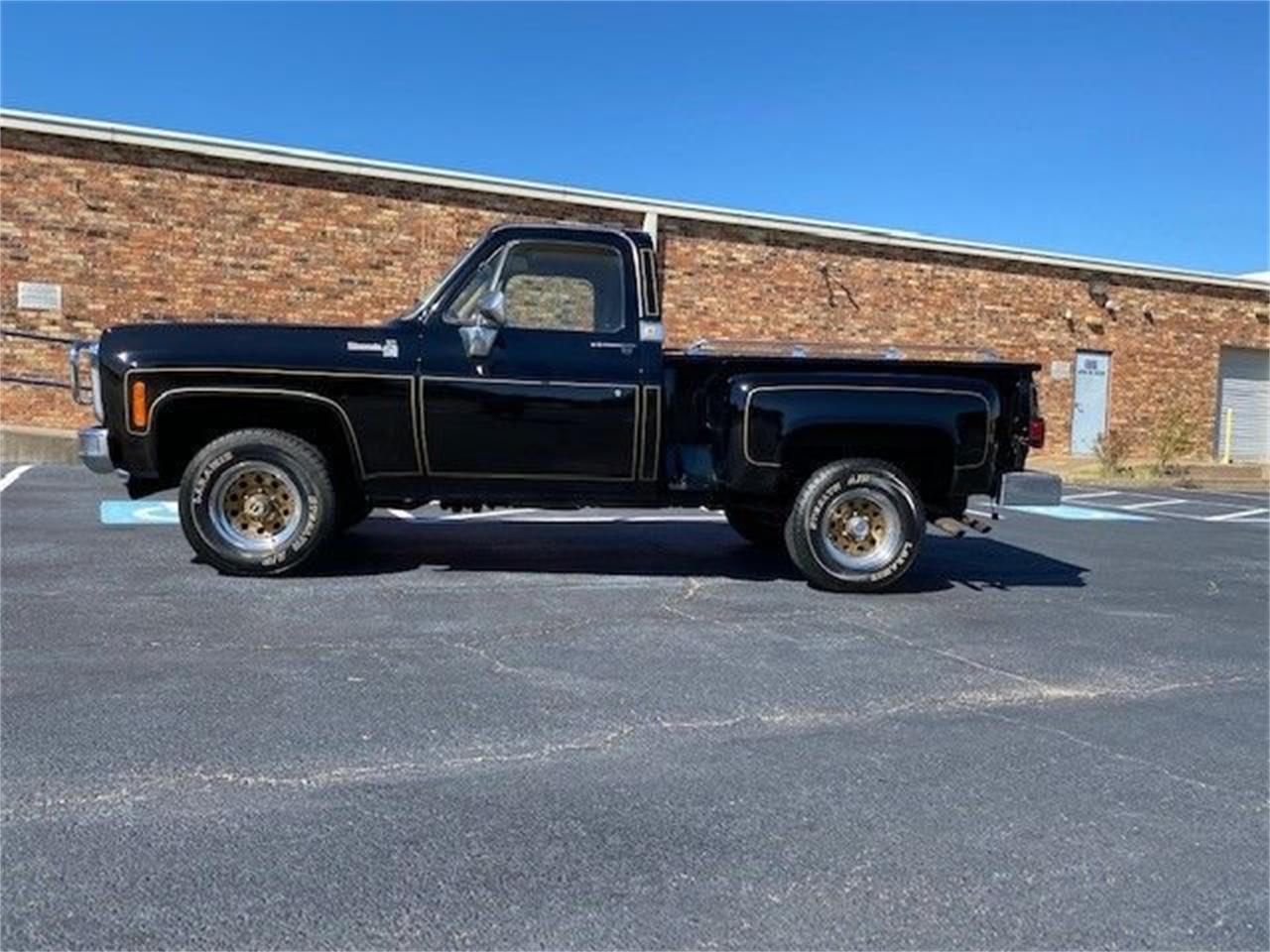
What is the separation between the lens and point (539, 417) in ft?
23.4

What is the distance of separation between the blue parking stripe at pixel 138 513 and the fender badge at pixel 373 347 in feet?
9.52

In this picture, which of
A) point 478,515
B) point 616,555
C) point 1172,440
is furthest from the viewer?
point 1172,440

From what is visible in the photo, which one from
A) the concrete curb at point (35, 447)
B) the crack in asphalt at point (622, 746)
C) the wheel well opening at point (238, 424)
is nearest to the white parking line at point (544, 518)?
the wheel well opening at point (238, 424)

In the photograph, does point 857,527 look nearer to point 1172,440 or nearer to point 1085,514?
point 1085,514

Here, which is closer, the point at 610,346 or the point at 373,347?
the point at 373,347

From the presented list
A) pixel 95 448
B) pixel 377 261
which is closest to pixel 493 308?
pixel 95 448

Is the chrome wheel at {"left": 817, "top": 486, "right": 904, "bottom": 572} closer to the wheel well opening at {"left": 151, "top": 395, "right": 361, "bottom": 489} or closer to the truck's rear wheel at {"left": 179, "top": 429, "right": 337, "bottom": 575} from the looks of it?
the wheel well opening at {"left": 151, "top": 395, "right": 361, "bottom": 489}

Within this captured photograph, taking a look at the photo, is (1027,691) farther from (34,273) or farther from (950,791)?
(34,273)

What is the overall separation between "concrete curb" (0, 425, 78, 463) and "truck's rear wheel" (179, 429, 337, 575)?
8176mm

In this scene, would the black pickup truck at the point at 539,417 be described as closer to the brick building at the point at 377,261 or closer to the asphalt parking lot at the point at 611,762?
the asphalt parking lot at the point at 611,762

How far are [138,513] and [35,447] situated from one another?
17.6 ft

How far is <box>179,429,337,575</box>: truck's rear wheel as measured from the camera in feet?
22.6

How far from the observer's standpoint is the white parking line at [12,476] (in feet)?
37.1

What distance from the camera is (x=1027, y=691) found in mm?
5207
